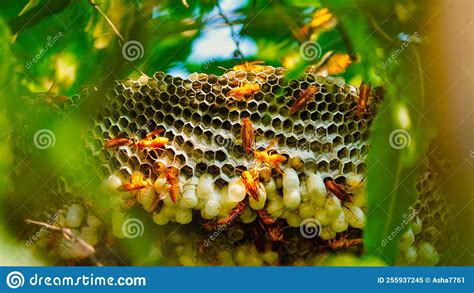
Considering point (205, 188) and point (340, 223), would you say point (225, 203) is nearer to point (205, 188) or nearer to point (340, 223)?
point (205, 188)

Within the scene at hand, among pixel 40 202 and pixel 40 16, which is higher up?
pixel 40 16

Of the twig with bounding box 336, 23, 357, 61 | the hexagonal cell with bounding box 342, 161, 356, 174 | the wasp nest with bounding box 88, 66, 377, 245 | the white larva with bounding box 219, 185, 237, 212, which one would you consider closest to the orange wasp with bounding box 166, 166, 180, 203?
the wasp nest with bounding box 88, 66, 377, 245

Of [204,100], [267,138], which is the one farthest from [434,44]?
[204,100]

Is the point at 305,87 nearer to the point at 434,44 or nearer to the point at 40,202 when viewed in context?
the point at 434,44

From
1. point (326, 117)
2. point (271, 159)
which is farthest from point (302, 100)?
point (271, 159)

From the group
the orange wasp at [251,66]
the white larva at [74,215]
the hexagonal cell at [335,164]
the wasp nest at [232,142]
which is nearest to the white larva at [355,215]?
the wasp nest at [232,142]

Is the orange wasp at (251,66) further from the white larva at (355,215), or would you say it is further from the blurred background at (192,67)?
the white larva at (355,215)

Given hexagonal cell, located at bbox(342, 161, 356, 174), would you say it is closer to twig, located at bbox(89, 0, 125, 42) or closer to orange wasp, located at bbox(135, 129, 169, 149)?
orange wasp, located at bbox(135, 129, 169, 149)
